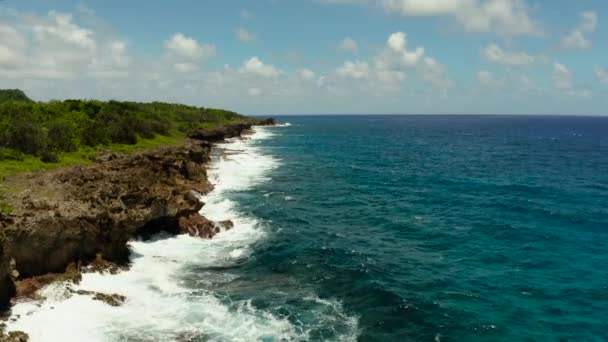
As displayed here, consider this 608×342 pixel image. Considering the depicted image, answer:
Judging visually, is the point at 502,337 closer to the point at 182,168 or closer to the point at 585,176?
the point at 182,168

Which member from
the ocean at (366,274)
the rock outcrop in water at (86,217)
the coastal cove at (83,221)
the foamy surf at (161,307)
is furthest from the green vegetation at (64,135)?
the foamy surf at (161,307)

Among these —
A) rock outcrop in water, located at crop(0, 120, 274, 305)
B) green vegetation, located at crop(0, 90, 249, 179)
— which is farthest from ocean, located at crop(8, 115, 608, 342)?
green vegetation, located at crop(0, 90, 249, 179)

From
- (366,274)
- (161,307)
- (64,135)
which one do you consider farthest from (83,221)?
(64,135)

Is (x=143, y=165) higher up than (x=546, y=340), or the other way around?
(x=143, y=165)

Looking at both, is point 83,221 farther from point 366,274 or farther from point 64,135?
point 64,135

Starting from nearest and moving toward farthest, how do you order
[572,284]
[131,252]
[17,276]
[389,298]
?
[17,276] → [389,298] → [572,284] → [131,252]

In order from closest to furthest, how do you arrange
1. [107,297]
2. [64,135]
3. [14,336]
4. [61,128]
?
[14,336], [107,297], [64,135], [61,128]

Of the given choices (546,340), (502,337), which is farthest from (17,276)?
(546,340)

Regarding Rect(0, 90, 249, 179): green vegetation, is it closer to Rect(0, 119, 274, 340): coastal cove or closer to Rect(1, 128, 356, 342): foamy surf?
Rect(0, 119, 274, 340): coastal cove
